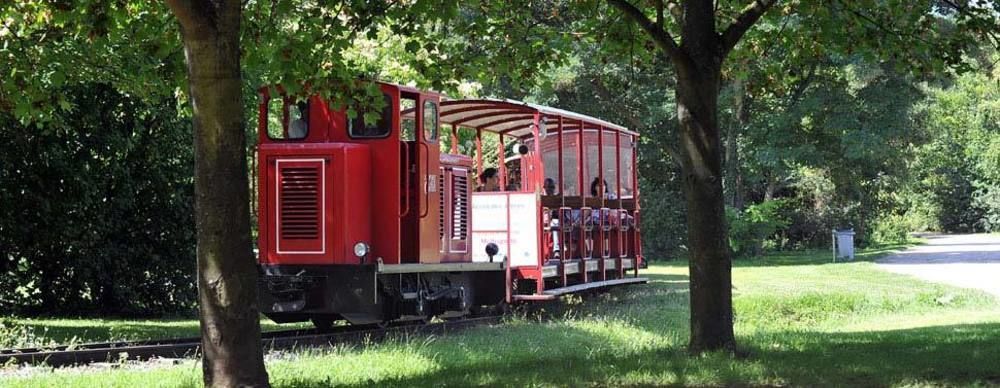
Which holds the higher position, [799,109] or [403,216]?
[799,109]

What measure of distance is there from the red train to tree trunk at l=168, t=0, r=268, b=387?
167 inches

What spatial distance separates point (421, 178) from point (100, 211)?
7357 millimetres

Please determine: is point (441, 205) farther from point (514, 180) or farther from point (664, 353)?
point (664, 353)

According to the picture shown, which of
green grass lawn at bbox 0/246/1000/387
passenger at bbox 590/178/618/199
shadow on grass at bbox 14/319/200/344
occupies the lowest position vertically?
shadow on grass at bbox 14/319/200/344

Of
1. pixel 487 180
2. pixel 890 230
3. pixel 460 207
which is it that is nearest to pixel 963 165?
pixel 890 230

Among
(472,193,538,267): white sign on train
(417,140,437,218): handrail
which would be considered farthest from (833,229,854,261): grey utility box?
(417,140,437,218): handrail

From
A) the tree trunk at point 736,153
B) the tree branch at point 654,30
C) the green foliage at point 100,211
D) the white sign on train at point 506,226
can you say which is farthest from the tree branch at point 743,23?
the tree trunk at point 736,153

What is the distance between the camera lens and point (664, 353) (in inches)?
444

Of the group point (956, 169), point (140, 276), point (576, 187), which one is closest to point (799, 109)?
point (576, 187)

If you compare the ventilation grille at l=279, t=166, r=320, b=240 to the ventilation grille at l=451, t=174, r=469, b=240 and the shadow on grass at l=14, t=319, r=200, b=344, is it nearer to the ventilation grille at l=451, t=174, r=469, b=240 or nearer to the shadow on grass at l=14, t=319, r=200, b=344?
the ventilation grille at l=451, t=174, r=469, b=240

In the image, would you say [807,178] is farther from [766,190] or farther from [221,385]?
[221,385]

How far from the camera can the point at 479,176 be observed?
1900 centimetres

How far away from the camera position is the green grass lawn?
9.51 metres

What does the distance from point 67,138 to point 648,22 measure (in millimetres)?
11726
